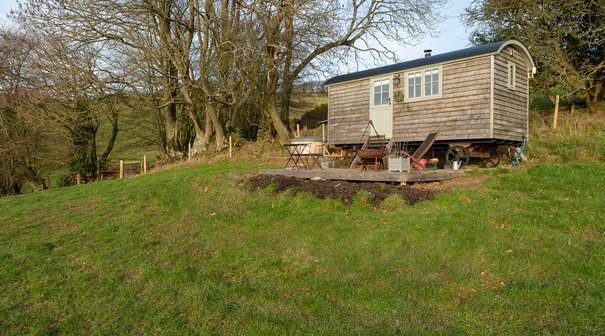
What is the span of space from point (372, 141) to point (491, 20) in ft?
37.0

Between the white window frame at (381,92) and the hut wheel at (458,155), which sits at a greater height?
the white window frame at (381,92)

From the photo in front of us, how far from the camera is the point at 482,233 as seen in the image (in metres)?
6.19

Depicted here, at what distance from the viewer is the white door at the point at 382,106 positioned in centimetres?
1370

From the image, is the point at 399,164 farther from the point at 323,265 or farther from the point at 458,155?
the point at 323,265

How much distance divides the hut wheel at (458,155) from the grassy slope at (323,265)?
2.95 meters

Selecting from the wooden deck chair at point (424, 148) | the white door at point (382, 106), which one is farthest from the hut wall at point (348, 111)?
the wooden deck chair at point (424, 148)

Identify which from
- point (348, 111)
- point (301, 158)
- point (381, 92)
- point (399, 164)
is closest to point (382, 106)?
point (381, 92)

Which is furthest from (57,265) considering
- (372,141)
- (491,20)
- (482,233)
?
(491,20)

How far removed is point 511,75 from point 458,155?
9.96 ft

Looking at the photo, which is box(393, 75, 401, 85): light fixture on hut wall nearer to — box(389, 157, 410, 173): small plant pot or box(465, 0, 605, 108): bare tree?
box(389, 157, 410, 173): small plant pot

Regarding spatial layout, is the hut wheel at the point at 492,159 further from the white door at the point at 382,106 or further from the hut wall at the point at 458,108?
the white door at the point at 382,106

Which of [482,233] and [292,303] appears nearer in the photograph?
[292,303]

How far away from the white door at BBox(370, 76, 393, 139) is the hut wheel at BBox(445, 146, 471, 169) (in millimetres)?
2008

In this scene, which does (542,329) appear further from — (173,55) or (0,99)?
(0,99)
